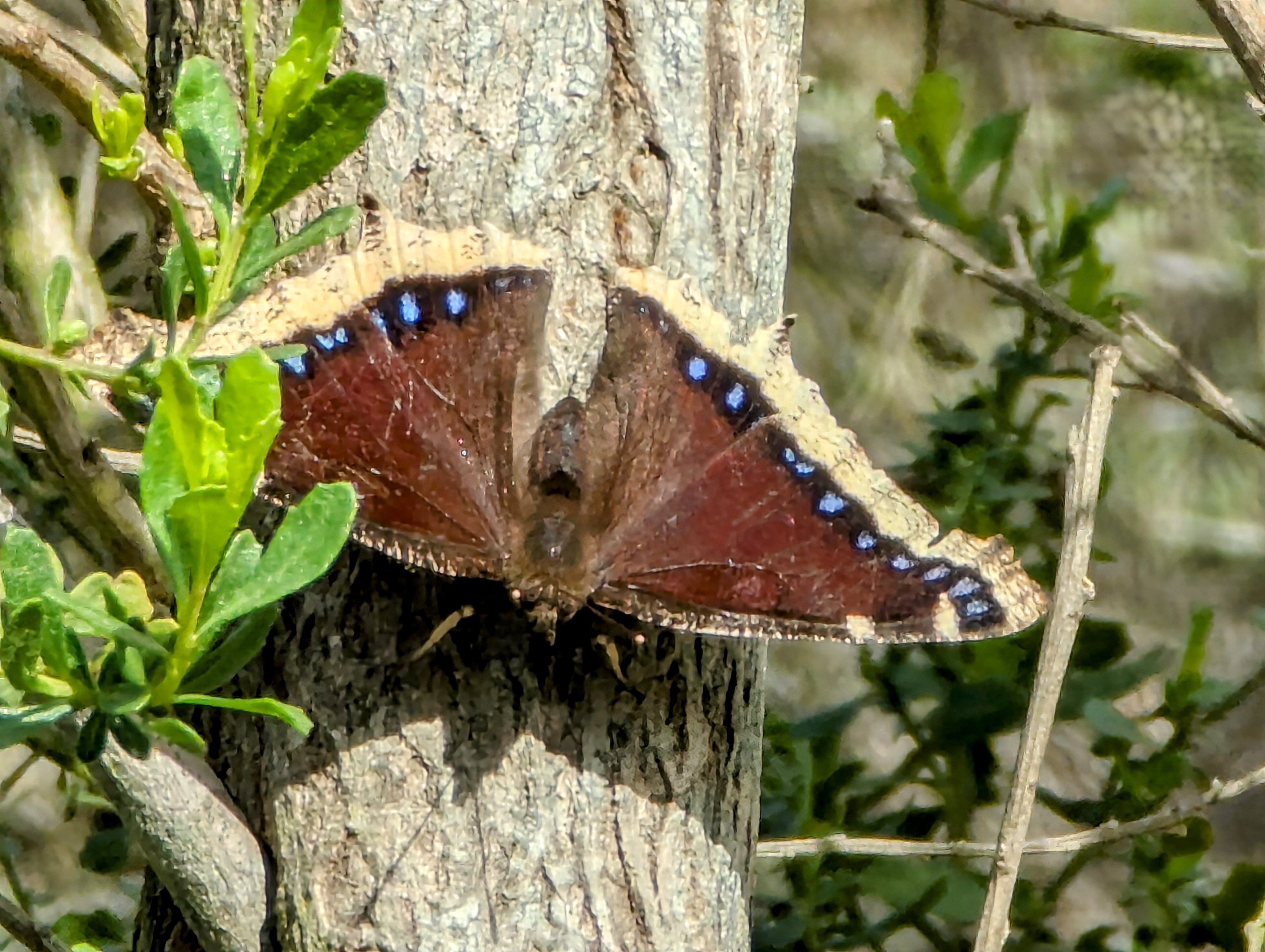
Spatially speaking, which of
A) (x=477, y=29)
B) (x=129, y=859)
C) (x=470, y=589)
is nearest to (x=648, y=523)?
(x=470, y=589)

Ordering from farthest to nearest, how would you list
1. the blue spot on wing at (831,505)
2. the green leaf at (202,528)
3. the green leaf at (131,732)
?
the blue spot on wing at (831,505) < the green leaf at (131,732) < the green leaf at (202,528)

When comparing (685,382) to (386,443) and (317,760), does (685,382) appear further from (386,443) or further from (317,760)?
(317,760)

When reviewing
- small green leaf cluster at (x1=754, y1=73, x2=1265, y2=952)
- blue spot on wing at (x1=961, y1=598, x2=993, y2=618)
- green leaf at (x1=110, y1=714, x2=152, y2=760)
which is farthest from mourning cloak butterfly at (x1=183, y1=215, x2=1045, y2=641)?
small green leaf cluster at (x1=754, y1=73, x2=1265, y2=952)

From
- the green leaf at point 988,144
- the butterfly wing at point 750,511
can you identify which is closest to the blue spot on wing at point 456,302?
the butterfly wing at point 750,511

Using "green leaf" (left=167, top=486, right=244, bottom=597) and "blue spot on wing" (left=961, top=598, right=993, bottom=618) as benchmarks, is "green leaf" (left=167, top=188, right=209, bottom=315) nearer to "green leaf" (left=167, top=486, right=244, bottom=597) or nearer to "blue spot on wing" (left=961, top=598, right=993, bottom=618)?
"green leaf" (left=167, top=486, right=244, bottom=597)

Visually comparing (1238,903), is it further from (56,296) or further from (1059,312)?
(56,296)

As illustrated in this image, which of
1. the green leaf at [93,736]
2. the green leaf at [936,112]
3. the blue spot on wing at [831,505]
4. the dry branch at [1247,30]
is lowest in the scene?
the green leaf at [93,736]

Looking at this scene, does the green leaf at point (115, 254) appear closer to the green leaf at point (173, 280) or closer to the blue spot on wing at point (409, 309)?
the blue spot on wing at point (409, 309)
